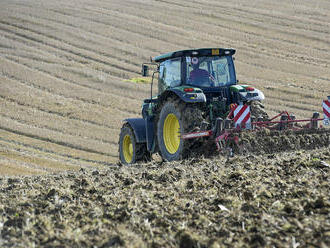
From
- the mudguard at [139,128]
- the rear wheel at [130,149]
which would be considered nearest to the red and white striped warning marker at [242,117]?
the mudguard at [139,128]

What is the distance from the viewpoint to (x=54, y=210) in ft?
12.9

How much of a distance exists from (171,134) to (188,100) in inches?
41.2

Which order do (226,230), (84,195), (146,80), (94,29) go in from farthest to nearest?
1. (94,29)
2. (146,80)
3. (84,195)
4. (226,230)

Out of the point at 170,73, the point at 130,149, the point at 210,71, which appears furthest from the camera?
the point at 130,149

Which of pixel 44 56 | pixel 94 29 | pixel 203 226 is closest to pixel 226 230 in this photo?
pixel 203 226

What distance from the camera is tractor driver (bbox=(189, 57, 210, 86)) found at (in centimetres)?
793

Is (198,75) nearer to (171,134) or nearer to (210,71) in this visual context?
(210,71)

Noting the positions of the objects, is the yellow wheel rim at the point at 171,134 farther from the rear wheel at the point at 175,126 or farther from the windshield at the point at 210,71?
the windshield at the point at 210,71

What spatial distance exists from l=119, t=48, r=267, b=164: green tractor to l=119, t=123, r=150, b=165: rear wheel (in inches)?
1.2

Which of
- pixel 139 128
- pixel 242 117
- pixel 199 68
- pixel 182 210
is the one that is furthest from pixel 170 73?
pixel 182 210

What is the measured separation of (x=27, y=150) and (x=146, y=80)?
10216 mm

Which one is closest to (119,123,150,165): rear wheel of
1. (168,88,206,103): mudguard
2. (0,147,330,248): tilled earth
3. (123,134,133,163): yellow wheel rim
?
(123,134,133,163): yellow wheel rim

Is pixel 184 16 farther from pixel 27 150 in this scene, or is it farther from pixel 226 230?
pixel 226 230

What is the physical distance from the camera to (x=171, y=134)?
782 cm
